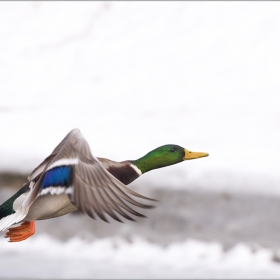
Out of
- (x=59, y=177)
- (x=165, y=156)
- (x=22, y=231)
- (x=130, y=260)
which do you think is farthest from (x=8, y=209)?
(x=130, y=260)

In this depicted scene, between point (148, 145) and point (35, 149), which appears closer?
point (35, 149)

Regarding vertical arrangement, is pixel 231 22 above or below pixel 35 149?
above

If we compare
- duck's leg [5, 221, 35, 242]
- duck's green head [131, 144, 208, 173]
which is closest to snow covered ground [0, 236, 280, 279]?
duck's leg [5, 221, 35, 242]

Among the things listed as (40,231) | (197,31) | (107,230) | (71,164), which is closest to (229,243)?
(107,230)

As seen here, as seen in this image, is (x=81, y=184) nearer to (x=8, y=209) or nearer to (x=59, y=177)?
(x=59, y=177)

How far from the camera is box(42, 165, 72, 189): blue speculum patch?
1.79 metres

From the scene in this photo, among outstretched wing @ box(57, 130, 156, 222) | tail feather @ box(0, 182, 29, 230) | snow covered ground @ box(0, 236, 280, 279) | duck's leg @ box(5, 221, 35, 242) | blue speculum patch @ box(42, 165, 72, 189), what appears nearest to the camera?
outstretched wing @ box(57, 130, 156, 222)

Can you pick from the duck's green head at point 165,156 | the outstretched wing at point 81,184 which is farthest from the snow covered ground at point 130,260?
the outstretched wing at point 81,184

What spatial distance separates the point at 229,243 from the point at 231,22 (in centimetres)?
182

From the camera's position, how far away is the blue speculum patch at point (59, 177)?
179 centimetres

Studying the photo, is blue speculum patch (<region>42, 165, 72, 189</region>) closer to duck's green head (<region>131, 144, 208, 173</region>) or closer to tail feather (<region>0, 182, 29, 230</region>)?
tail feather (<region>0, 182, 29, 230</region>)

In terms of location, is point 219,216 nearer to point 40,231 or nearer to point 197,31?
point 40,231

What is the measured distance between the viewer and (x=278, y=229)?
3.06 metres

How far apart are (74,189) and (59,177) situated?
5cm
